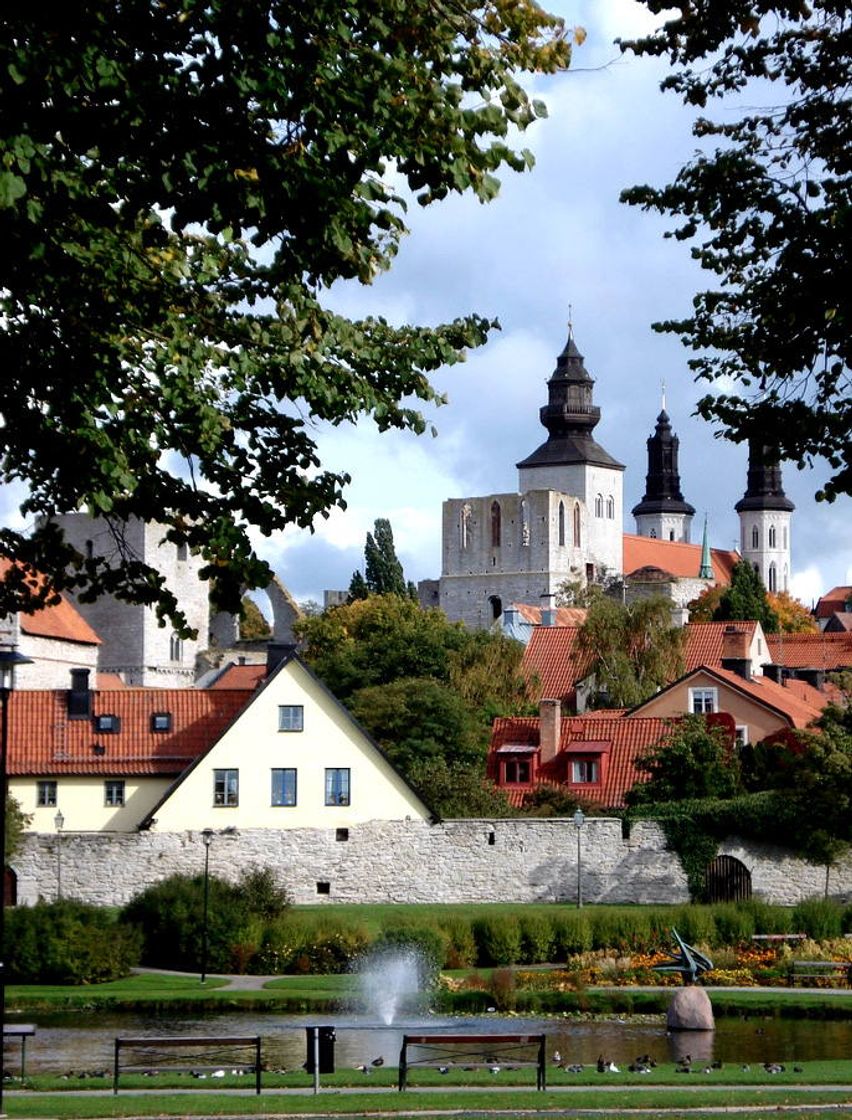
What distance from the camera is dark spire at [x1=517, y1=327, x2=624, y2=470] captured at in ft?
544

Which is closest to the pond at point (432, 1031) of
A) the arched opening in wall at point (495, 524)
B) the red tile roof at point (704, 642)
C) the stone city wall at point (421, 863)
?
the stone city wall at point (421, 863)

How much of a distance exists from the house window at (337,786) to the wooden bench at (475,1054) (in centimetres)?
2076

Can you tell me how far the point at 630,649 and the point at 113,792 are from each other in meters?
26.1

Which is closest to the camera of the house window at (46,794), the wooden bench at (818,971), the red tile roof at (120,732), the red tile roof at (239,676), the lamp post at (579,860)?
→ the wooden bench at (818,971)

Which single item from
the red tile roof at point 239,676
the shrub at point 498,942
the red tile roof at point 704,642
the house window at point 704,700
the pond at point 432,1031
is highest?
the red tile roof at point 704,642

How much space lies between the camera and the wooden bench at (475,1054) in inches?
718

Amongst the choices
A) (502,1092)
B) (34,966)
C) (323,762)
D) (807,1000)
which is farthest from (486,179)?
(323,762)

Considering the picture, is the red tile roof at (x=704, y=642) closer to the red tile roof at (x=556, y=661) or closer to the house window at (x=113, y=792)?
the red tile roof at (x=556, y=661)

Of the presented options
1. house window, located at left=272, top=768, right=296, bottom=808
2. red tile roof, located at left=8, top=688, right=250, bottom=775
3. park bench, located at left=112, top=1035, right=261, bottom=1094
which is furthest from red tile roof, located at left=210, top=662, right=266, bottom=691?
park bench, located at left=112, top=1035, right=261, bottom=1094

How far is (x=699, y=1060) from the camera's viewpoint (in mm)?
21734

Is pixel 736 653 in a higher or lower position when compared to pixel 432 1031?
higher

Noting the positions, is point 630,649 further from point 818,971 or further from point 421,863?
point 818,971

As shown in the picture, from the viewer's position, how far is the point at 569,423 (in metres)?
170

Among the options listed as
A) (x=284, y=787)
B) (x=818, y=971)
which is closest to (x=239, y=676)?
(x=284, y=787)
